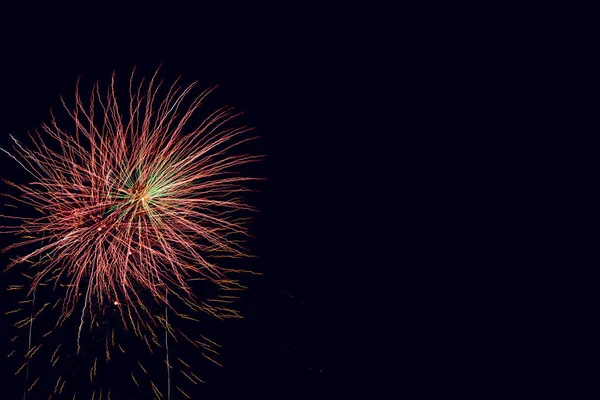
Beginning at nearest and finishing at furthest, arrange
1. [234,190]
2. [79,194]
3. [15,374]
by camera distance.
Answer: [79,194] < [234,190] < [15,374]

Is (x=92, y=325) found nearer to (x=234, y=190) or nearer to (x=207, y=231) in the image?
(x=207, y=231)

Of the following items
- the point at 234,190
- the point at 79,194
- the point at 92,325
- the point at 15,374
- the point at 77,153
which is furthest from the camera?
the point at 15,374

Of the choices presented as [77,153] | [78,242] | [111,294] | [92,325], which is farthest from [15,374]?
[77,153]

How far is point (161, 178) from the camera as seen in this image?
3102mm

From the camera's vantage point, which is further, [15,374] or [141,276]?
[15,374]

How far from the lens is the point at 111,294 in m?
3.46

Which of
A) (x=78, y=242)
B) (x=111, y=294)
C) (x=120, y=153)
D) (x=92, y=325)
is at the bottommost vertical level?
(x=92, y=325)

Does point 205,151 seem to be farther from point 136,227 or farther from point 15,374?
point 15,374

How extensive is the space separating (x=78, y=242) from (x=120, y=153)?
776 mm

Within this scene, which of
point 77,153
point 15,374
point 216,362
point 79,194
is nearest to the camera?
point 79,194

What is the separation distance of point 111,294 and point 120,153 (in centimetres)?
125

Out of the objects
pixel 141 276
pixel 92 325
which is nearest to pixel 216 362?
pixel 92 325

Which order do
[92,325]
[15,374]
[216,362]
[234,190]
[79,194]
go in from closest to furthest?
[79,194]
[234,190]
[92,325]
[15,374]
[216,362]

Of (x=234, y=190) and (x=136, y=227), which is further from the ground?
(x=234, y=190)
